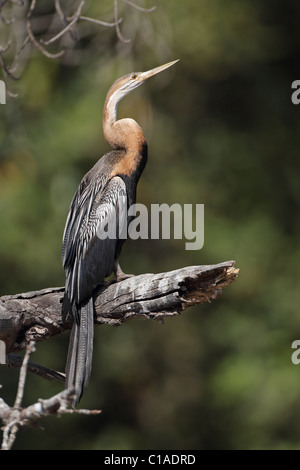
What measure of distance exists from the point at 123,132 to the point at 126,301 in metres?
0.80

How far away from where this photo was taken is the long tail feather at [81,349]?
3523 millimetres

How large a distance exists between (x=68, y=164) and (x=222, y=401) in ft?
8.77

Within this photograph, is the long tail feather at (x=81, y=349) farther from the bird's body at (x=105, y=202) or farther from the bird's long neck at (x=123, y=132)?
the bird's long neck at (x=123, y=132)

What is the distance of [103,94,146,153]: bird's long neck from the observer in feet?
12.5

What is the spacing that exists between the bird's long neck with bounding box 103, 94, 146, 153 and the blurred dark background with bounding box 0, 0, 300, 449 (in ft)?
11.0

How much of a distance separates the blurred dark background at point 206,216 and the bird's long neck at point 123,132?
3.35 m

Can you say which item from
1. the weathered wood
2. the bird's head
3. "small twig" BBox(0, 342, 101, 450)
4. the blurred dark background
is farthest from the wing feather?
the blurred dark background

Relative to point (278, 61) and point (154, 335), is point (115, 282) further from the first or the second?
point (278, 61)

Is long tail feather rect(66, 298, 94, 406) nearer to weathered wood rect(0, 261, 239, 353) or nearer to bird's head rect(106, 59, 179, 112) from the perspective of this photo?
weathered wood rect(0, 261, 239, 353)
